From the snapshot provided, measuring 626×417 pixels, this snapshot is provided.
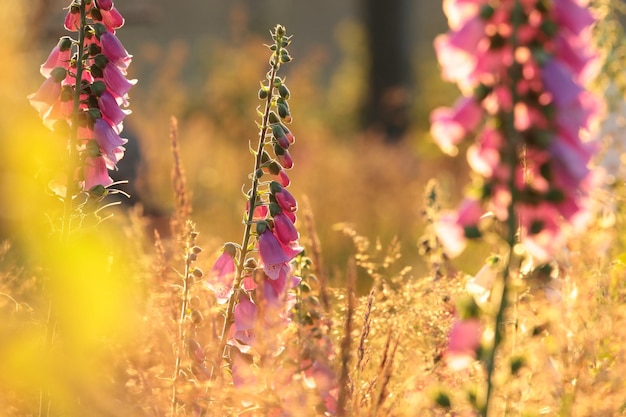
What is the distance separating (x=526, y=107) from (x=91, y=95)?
3.53ft

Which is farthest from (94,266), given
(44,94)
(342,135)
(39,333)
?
(342,135)

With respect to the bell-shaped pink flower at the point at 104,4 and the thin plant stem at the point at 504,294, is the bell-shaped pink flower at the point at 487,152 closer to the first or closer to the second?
the thin plant stem at the point at 504,294

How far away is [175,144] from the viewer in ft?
7.97

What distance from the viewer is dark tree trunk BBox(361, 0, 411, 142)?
1498 centimetres

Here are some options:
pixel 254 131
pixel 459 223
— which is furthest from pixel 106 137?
pixel 254 131

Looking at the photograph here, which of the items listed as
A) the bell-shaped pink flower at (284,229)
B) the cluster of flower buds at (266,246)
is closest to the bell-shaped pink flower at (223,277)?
the cluster of flower buds at (266,246)

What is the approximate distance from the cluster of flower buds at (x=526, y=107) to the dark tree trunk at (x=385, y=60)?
13.6 meters

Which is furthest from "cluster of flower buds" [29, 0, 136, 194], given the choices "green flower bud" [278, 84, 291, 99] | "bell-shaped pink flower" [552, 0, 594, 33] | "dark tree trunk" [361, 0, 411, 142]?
"dark tree trunk" [361, 0, 411, 142]

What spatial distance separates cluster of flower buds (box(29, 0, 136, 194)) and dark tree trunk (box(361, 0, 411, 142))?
1282 cm

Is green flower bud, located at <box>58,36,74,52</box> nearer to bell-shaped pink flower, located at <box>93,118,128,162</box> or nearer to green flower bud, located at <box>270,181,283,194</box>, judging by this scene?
bell-shaped pink flower, located at <box>93,118,128,162</box>

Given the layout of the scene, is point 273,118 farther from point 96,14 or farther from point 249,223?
point 96,14

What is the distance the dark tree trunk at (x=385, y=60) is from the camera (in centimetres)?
1498

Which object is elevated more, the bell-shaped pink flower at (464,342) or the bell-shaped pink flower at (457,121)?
the bell-shaped pink flower at (457,121)

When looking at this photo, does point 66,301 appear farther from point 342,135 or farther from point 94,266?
point 342,135
